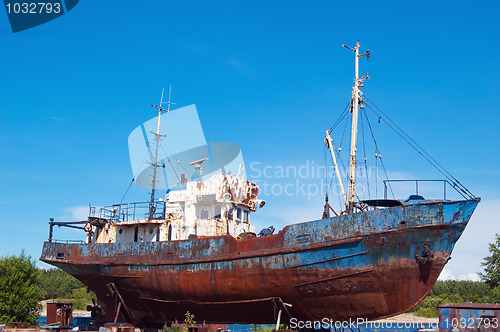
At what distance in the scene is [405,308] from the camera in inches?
613

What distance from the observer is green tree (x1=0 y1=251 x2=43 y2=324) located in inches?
993

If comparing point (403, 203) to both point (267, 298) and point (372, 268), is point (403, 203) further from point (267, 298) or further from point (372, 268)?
point (267, 298)

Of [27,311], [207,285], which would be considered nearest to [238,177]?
[207,285]

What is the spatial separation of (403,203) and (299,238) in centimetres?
371

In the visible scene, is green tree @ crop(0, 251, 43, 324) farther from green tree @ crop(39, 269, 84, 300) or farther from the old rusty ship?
green tree @ crop(39, 269, 84, 300)

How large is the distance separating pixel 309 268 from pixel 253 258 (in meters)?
2.20

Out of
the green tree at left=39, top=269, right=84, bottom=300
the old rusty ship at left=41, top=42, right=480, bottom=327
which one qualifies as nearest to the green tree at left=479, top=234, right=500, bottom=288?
the old rusty ship at left=41, top=42, right=480, bottom=327

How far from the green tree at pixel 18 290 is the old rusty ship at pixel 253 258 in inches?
136

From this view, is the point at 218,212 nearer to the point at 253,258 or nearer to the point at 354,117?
the point at 253,258

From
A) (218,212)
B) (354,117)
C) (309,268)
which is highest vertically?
(354,117)

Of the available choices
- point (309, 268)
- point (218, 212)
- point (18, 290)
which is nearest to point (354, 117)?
point (309, 268)

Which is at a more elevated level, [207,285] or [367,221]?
[367,221]

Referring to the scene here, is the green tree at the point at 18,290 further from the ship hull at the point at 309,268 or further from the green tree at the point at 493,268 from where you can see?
the green tree at the point at 493,268

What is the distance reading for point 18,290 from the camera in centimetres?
2581
